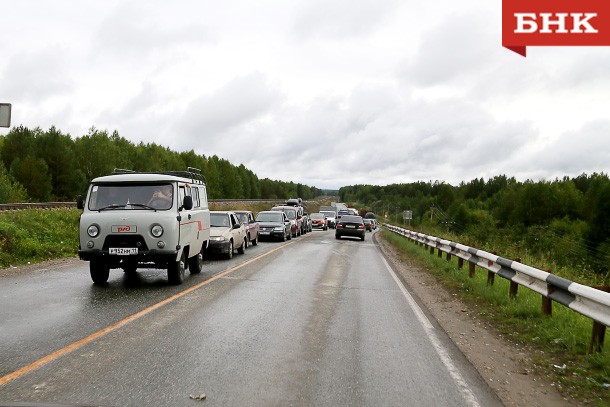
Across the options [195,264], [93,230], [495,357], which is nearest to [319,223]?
[195,264]

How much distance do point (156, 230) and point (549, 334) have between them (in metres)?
7.13

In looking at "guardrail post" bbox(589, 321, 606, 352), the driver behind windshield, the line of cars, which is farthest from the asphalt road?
the driver behind windshield

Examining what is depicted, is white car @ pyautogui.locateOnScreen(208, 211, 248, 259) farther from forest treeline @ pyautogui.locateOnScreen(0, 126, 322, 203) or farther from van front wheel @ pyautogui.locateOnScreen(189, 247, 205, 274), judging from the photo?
forest treeline @ pyautogui.locateOnScreen(0, 126, 322, 203)

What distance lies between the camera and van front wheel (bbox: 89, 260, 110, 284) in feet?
34.5

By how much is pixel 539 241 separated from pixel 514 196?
3574 cm

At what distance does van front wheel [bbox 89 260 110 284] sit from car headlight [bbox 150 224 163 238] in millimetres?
1554

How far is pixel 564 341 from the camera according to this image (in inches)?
252

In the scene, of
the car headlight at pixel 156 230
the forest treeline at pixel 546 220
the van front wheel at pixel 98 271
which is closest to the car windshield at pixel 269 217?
the forest treeline at pixel 546 220

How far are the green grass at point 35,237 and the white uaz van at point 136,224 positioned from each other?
5.64 m

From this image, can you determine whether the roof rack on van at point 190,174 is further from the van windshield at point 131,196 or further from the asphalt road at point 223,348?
the asphalt road at point 223,348

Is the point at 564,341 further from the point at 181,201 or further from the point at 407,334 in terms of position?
the point at 181,201

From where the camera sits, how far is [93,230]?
986 cm

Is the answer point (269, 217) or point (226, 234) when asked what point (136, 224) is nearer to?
point (226, 234)

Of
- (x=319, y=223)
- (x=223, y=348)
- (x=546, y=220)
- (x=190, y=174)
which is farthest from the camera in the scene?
(x=546, y=220)
